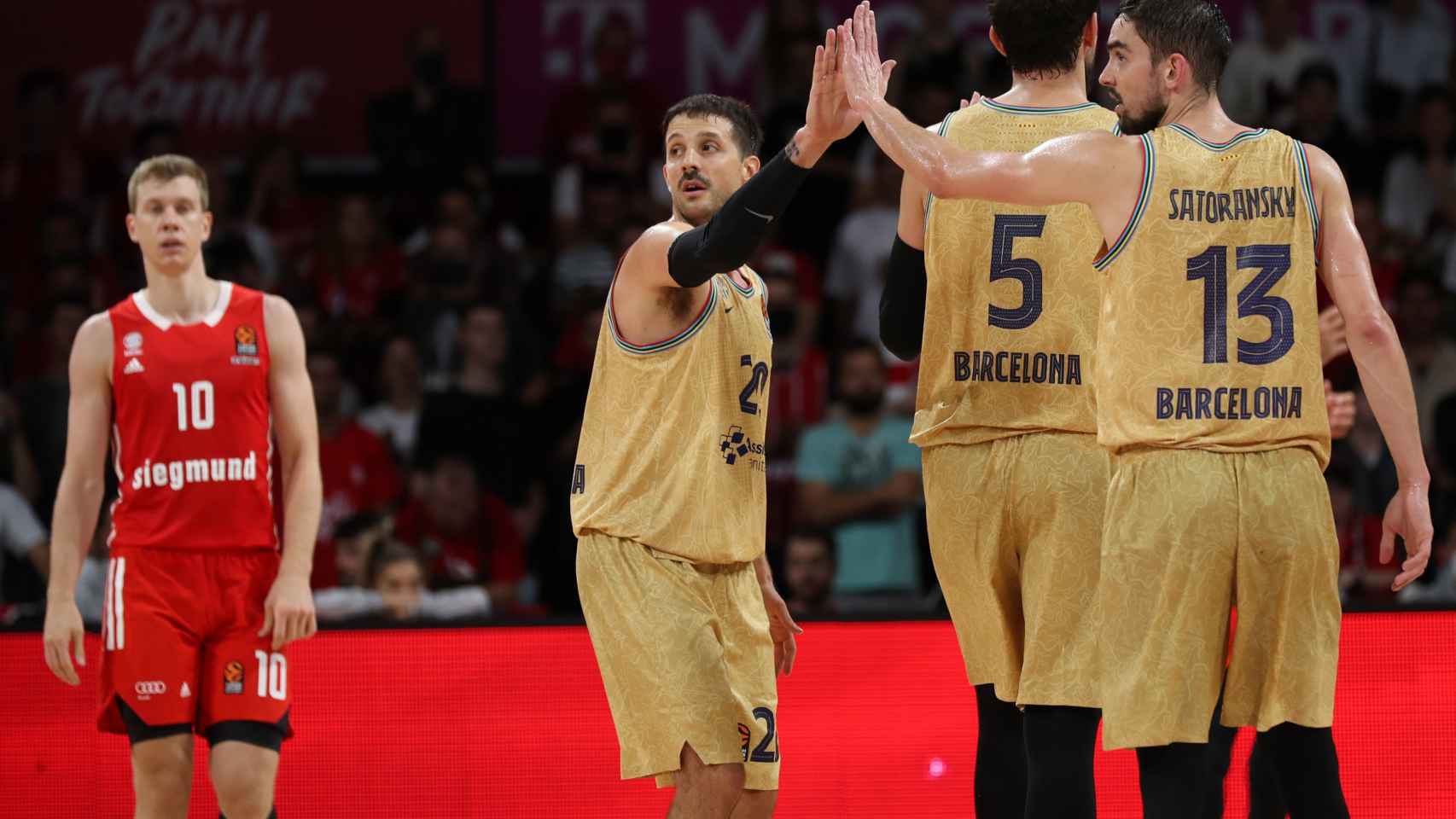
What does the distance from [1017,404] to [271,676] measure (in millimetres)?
2328

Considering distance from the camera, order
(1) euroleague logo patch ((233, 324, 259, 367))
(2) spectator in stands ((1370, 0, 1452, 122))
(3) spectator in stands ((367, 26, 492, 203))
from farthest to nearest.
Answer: (2) spectator in stands ((1370, 0, 1452, 122))
(3) spectator in stands ((367, 26, 492, 203))
(1) euroleague logo patch ((233, 324, 259, 367))

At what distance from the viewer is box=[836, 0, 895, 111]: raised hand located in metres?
4.68

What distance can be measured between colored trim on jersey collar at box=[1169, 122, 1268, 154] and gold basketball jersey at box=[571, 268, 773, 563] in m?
1.33

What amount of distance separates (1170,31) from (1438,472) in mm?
5516

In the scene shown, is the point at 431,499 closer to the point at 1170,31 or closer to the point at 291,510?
the point at 291,510

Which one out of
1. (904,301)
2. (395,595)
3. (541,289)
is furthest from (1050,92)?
(541,289)

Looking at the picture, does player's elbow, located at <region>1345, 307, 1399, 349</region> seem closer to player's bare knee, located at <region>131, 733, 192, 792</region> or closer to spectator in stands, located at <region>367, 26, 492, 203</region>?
player's bare knee, located at <region>131, 733, 192, 792</region>

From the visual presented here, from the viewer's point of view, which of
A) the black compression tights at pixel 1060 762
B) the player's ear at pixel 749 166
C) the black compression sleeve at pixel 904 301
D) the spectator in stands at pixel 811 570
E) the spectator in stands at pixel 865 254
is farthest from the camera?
the spectator in stands at pixel 865 254

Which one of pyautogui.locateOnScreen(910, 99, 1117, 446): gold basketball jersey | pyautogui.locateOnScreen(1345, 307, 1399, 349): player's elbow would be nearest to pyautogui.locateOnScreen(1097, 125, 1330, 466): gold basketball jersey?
pyautogui.locateOnScreen(1345, 307, 1399, 349): player's elbow

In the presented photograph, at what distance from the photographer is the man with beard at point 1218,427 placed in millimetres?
4266

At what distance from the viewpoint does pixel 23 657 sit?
6199mm

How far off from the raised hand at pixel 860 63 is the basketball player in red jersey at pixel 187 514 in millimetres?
2019

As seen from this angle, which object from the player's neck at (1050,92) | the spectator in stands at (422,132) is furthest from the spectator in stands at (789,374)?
the player's neck at (1050,92)

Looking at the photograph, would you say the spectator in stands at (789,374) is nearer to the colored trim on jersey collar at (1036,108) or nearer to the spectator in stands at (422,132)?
the spectator in stands at (422,132)
